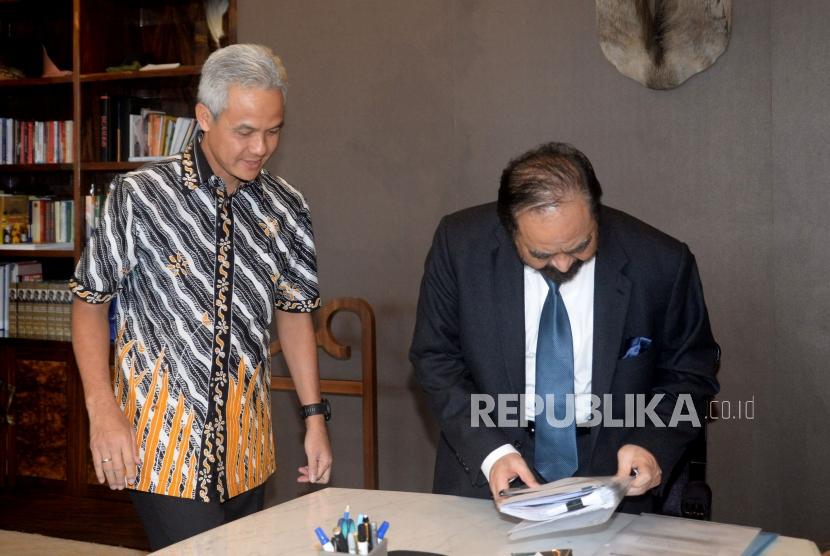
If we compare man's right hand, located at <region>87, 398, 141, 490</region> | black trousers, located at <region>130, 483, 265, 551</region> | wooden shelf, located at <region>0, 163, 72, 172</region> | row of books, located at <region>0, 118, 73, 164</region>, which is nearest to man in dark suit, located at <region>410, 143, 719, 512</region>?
black trousers, located at <region>130, 483, 265, 551</region>

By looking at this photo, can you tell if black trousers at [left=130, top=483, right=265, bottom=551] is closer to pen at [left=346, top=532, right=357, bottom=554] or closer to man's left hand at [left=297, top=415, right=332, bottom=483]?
man's left hand at [left=297, top=415, right=332, bottom=483]

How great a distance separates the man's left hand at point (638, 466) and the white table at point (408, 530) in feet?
0.22

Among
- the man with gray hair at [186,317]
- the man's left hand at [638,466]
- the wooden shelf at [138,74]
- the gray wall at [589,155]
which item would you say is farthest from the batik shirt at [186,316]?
the wooden shelf at [138,74]

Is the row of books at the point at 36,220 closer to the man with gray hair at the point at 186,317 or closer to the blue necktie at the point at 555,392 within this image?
the man with gray hair at the point at 186,317

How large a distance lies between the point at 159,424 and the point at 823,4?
8.93ft

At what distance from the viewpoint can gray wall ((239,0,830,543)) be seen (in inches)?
136

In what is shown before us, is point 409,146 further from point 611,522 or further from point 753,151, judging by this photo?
point 611,522

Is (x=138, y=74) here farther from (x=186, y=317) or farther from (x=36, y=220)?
(x=186, y=317)

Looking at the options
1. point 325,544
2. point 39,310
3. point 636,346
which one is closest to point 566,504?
point 325,544

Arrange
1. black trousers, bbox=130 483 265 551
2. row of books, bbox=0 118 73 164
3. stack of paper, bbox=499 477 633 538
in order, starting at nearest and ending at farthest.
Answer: stack of paper, bbox=499 477 633 538
black trousers, bbox=130 483 265 551
row of books, bbox=0 118 73 164

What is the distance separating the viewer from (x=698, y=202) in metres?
3.58

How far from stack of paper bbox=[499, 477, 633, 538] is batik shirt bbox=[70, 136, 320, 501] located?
0.73m

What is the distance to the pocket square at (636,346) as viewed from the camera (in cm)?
216

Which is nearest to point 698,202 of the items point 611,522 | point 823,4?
point 823,4
